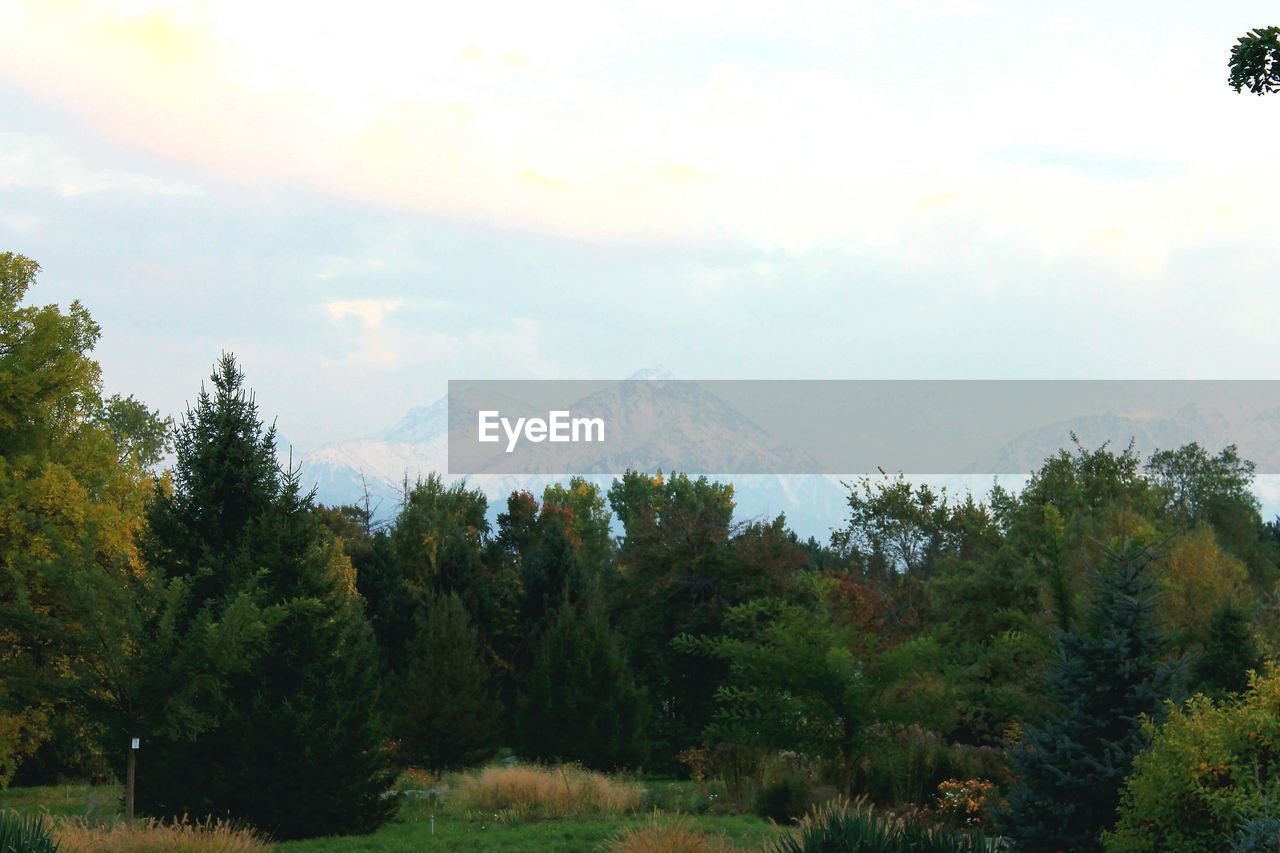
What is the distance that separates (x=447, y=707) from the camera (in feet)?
97.4

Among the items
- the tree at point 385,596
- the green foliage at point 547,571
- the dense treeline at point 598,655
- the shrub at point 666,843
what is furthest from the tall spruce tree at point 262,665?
the green foliage at point 547,571

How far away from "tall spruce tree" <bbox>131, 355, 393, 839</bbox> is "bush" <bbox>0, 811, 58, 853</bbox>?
5.68m

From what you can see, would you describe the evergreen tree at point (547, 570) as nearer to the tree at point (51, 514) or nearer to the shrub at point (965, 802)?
the tree at point (51, 514)

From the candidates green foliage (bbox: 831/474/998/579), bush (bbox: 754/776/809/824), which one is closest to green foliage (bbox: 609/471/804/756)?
bush (bbox: 754/776/809/824)

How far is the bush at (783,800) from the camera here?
19.2 m

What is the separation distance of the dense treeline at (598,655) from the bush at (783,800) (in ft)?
0.22

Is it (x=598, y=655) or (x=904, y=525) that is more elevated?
(x=904, y=525)

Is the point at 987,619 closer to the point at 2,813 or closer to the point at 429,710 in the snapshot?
the point at 429,710

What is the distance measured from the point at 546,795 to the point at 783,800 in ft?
13.0

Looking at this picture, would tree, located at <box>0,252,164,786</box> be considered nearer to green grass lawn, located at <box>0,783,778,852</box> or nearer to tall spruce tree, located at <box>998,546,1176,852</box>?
green grass lawn, located at <box>0,783,778,852</box>

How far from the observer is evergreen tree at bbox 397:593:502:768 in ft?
97.6

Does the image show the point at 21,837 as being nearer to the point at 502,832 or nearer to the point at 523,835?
the point at 523,835

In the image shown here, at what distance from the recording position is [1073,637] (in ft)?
46.1

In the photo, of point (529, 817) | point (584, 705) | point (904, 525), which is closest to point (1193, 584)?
point (584, 705)
